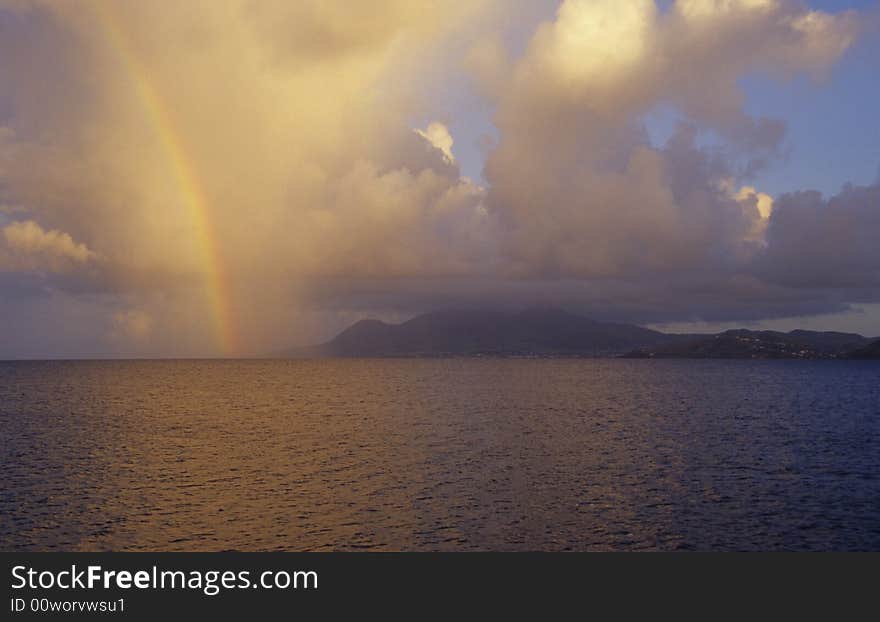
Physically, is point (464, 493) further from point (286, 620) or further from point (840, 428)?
point (840, 428)

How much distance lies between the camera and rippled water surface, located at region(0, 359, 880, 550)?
47750mm

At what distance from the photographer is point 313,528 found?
49344 millimetres

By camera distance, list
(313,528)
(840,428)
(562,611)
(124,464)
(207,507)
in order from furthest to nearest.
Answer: (840,428) < (124,464) < (207,507) < (313,528) < (562,611)

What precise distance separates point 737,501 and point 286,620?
4382cm

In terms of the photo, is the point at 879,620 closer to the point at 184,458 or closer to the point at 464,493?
the point at 464,493

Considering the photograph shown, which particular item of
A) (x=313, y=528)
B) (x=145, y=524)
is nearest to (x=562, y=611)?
(x=313, y=528)

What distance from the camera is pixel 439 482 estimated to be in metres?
65.9

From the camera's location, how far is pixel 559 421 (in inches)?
4879

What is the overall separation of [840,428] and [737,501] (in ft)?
235

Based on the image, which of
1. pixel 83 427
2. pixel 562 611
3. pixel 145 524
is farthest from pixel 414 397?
pixel 562 611

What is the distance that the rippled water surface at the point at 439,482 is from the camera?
157ft

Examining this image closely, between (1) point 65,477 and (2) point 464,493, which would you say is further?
(1) point 65,477

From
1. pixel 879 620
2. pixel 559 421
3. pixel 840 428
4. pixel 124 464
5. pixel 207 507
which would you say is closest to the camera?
pixel 879 620

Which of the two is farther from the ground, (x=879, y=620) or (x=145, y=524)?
(x=145, y=524)
